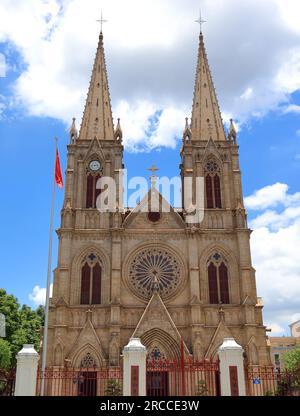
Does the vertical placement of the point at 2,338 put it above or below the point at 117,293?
below

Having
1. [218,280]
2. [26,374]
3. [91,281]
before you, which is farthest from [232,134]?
[26,374]

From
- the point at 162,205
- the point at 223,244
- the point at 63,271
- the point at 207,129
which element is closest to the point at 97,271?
the point at 63,271

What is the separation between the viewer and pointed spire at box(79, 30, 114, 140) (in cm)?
4703

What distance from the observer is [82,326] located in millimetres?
37875

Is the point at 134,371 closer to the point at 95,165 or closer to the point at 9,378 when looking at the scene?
the point at 9,378

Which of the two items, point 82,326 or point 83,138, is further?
point 83,138

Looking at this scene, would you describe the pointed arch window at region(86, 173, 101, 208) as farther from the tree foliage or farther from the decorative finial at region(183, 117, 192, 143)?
the tree foliage

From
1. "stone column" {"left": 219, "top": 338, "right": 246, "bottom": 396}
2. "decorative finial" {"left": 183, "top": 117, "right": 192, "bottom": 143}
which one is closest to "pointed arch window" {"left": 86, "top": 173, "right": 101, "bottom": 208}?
"decorative finial" {"left": 183, "top": 117, "right": 192, "bottom": 143}

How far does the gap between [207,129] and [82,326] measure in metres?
22.9

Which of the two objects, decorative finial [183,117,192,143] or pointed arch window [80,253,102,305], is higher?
decorative finial [183,117,192,143]

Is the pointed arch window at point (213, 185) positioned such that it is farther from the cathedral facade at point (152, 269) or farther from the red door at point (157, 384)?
the red door at point (157, 384)

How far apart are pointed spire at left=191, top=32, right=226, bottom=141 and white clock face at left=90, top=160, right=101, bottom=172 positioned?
9874mm
